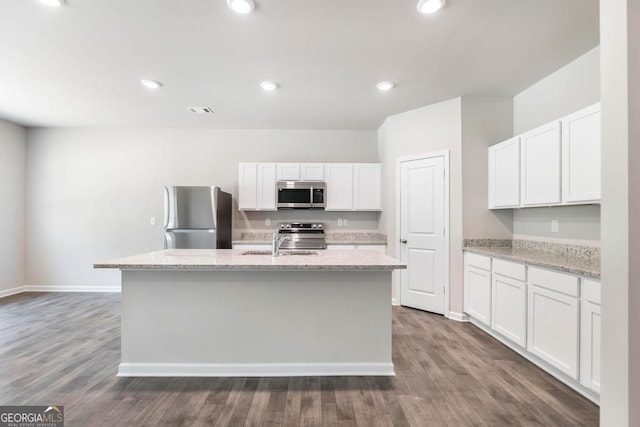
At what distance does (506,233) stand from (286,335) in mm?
2845

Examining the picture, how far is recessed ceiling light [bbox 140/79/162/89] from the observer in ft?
10.2

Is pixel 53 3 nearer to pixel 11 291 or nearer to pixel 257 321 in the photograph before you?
pixel 257 321

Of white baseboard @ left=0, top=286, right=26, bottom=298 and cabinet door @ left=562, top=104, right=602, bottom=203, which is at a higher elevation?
cabinet door @ left=562, top=104, right=602, bottom=203

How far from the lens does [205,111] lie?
4.05 meters

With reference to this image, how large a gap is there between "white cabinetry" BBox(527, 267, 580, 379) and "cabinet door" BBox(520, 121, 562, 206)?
2.35ft

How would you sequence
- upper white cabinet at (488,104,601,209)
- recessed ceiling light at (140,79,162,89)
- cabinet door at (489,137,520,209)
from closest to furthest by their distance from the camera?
upper white cabinet at (488,104,601,209), cabinet door at (489,137,520,209), recessed ceiling light at (140,79,162,89)

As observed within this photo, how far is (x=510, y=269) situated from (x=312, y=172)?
9.51 ft

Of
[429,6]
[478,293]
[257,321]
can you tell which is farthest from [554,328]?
[429,6]

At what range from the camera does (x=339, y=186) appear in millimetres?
4621

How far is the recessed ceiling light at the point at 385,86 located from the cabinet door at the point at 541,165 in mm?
1411

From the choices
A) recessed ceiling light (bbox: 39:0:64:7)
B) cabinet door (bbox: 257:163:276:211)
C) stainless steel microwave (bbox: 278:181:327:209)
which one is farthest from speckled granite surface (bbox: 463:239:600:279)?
recessed ceiling light (bbox: 39:0:64:7)

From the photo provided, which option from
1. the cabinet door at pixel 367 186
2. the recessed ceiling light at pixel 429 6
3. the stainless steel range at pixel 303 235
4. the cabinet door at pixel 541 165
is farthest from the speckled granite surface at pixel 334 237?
the recessed ceiling light at pixel 429 6

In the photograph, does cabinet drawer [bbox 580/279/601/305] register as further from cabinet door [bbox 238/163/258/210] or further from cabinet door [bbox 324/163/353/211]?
cabinet door [bbox 238/163/258/210]

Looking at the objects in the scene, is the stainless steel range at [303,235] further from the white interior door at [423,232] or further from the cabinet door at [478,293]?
the cabinet door at [478,293]
